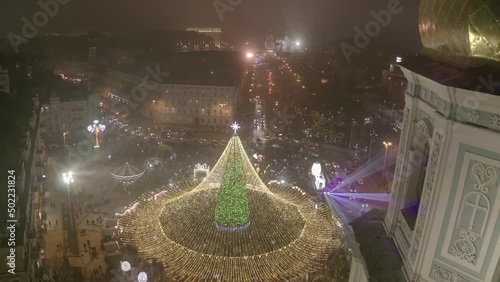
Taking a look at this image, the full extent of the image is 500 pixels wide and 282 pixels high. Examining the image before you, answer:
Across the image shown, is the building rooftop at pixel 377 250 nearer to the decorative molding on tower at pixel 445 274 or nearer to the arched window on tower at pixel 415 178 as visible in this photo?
the arched window on tower at pixel 415 178

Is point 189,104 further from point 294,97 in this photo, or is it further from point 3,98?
point 3,98

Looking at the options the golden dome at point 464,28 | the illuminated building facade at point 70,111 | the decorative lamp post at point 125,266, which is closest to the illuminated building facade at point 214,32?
the illuminated building facade at point 70,111

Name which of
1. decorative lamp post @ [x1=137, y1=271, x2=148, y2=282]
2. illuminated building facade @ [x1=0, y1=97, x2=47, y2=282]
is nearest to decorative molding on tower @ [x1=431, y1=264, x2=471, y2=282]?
decorative lamp post @ [x1=137, y1=271, x2=148, y2=282]

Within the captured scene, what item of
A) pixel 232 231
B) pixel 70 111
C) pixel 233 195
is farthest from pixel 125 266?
pixel 70 111

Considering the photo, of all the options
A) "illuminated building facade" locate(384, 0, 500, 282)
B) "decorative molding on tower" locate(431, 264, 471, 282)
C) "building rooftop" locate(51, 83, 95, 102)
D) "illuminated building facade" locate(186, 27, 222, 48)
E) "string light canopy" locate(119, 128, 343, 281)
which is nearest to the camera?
"illuminated building facade" locate(384, 0, 500, 282)

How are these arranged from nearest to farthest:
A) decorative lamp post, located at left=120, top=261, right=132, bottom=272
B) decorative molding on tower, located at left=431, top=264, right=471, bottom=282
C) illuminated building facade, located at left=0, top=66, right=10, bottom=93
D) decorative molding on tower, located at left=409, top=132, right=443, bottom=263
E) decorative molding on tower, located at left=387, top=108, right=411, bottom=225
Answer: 1. decorative molding on tower, located at left=431, top=264, right=471, bottom=282
2. decorative molding on tower, located at left=409, top=132, right=443, bottom=263
3. decorative molding on tower, located at left=387, top=108, right=411, bottom=225
4. decorative lamp post, located at left=120, top=261, right=132, bottom=272
5. illuminated building facade, located at left=0, top=66, right=10, bottom=93

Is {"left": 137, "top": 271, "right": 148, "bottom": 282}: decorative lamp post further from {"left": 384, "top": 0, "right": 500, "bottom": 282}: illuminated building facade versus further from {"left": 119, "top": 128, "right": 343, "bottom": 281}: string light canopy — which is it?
{"left": 384, "top": 0, "right": 500, "bottom": 282}: illuminated building facade
